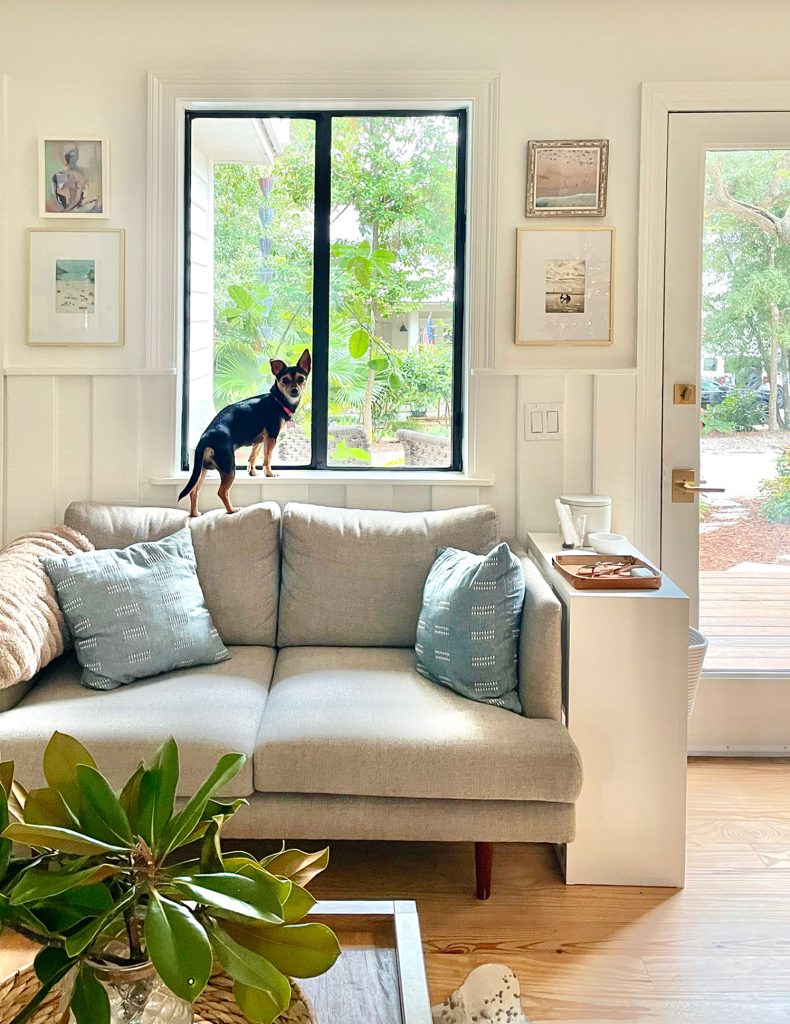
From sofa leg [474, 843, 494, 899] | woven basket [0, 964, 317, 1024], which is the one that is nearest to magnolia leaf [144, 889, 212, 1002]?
woven basket [0, 964, 317, 1024]

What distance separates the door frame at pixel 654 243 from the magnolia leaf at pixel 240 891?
2512 millimetres

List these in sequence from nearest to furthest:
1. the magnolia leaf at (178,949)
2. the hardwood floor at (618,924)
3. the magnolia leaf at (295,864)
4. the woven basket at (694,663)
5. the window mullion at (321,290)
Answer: the magnolia leaf at (178,949), the magnolia leaf at (295,864), the hardwood floor at (618,924), the woven basket at (694,663), the window mullion at (321,290)

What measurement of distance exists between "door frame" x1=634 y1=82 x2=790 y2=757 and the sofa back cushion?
123 cm

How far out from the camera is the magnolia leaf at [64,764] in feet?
3.50

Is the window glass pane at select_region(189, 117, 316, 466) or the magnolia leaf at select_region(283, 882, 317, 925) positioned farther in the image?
the window glass pane at select_region(189, 117, 316, 466)

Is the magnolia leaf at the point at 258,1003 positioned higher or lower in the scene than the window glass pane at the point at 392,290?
lower

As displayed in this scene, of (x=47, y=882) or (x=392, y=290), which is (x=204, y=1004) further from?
(x=392, y=290)

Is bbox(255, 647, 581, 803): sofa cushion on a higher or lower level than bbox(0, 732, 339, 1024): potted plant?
lower

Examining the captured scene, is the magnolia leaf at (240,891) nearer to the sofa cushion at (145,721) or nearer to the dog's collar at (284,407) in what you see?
the sofa cushion at (145,721)

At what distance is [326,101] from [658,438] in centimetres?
154

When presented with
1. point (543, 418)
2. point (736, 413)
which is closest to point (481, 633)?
point (543, 418)

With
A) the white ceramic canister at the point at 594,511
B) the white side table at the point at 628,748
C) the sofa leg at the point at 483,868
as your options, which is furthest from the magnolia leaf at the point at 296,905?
the white ceramic canister at the point at 594,511

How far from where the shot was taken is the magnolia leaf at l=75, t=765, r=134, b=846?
1028 mm

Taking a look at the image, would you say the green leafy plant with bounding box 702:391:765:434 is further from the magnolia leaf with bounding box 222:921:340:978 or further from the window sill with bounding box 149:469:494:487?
the magnolia leaf with bounding box 222:921:340:978
